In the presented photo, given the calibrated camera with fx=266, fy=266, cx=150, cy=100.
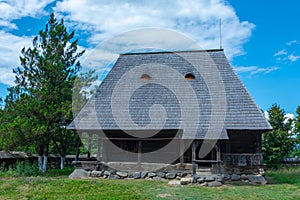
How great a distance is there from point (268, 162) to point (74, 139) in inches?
513

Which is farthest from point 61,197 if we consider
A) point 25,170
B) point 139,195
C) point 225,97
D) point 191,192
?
point 225,97

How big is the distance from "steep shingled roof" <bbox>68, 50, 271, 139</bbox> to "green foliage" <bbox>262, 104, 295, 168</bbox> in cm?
677

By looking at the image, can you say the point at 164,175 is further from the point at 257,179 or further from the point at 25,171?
the point at 25,171

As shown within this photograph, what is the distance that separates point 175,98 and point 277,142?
906 cm

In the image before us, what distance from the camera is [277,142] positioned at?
18.0m

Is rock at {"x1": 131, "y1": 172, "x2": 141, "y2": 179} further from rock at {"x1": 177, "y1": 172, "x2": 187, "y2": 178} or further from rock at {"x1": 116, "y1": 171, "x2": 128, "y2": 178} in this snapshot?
rock at {"x1": 177, "y1": 172, "x2": 187, "y2": 178}

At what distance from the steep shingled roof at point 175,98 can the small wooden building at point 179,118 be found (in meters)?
0.04

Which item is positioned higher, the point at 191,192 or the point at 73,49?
the point at 73,49

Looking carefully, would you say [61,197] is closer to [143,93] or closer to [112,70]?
[143,93]

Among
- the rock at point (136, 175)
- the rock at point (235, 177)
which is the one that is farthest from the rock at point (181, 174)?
the rock at point (235, 177)

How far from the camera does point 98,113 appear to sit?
1324 cm

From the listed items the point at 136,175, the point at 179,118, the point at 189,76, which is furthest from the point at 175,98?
the point at 136,175

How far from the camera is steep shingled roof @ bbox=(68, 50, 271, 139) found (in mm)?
12039

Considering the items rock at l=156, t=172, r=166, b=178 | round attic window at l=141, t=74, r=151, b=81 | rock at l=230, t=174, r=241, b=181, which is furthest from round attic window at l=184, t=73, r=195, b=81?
rock at l=230, t=174, r=241, b=181
